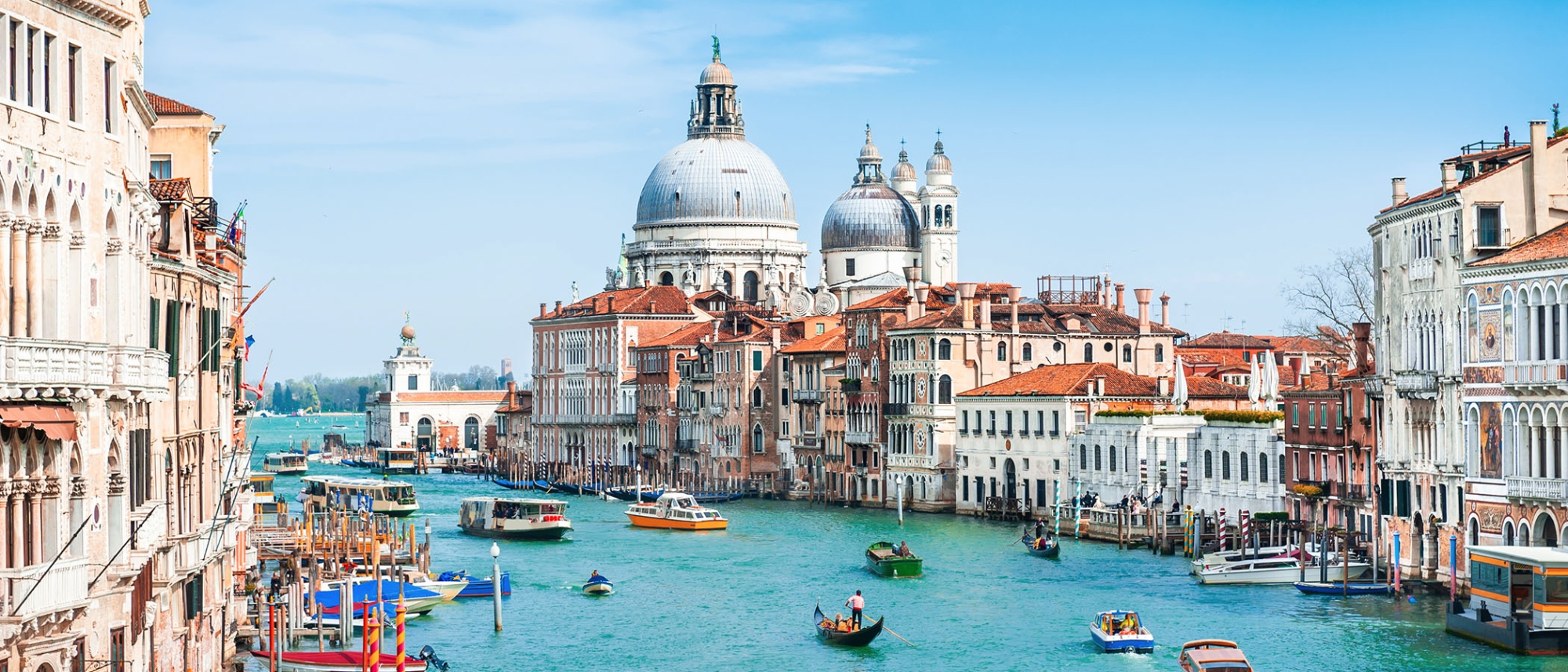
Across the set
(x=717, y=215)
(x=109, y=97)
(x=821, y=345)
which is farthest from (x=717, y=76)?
(x=109, y=97)

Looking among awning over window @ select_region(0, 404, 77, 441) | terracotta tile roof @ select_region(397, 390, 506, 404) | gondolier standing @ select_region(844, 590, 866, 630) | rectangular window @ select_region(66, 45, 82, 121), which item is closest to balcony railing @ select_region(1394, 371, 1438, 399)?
gondolier standing @ select_region(844, 590, 866, 630)

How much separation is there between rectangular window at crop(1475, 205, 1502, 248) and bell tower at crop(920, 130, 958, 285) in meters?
55.2

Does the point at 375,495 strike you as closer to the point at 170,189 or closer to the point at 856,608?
the point at 856,608

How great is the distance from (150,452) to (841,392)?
45401mm

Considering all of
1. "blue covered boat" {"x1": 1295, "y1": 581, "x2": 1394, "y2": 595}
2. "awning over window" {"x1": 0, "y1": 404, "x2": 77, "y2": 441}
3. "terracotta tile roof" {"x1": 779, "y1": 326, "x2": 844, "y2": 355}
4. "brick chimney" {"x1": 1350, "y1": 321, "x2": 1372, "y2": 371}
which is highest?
"terracotta tile roof" {"x1": 779, "y1": 326, "x2": 844, "y2": 355}

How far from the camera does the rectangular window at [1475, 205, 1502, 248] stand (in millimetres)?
30578

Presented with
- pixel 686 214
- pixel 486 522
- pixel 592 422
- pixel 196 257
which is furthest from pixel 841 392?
pixel 196 257

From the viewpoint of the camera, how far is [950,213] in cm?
8700

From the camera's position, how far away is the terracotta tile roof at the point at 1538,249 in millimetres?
28484

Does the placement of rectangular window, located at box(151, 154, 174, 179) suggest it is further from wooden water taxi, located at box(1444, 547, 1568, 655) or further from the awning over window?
wooden water taxi, located at box(1444, 547, 1568, 655)

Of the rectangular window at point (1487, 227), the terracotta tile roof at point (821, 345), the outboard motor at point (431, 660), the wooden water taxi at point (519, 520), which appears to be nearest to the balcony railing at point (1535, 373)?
the rectangular window at point (1487, 227)

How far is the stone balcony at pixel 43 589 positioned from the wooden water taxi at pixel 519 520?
36.1m

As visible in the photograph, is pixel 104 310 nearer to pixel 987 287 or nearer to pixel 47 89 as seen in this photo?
pixel 47 89

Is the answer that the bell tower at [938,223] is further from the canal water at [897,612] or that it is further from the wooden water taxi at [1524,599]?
the wooden water taxi at [1524,599]
